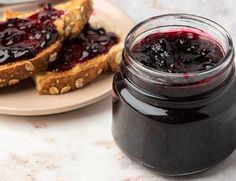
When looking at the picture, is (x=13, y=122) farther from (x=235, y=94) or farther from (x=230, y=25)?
(x=230, y=25)

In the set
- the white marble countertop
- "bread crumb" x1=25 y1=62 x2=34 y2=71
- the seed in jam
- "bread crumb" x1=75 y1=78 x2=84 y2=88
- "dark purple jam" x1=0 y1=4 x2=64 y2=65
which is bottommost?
the white marble countertop

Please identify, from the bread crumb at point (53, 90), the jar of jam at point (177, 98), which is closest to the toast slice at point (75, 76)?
the bread crumb at point (53, 90)

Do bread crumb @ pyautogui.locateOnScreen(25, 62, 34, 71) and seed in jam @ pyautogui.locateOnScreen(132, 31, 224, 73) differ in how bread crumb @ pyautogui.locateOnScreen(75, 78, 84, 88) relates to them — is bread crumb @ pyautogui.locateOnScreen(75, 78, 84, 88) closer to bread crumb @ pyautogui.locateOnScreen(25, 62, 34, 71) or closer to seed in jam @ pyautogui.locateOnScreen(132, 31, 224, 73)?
bread crumb @ pyautogui.locateOnScreen(25, 62, 34, 71)

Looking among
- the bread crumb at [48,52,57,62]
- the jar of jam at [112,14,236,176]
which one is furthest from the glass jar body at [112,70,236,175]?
the bread crumb at [48,52,57,62]

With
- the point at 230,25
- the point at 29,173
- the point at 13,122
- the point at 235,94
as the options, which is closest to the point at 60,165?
the point at 29,173

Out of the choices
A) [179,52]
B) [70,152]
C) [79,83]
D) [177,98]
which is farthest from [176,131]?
[79,83]

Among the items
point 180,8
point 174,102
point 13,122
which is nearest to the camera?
point 174,102
